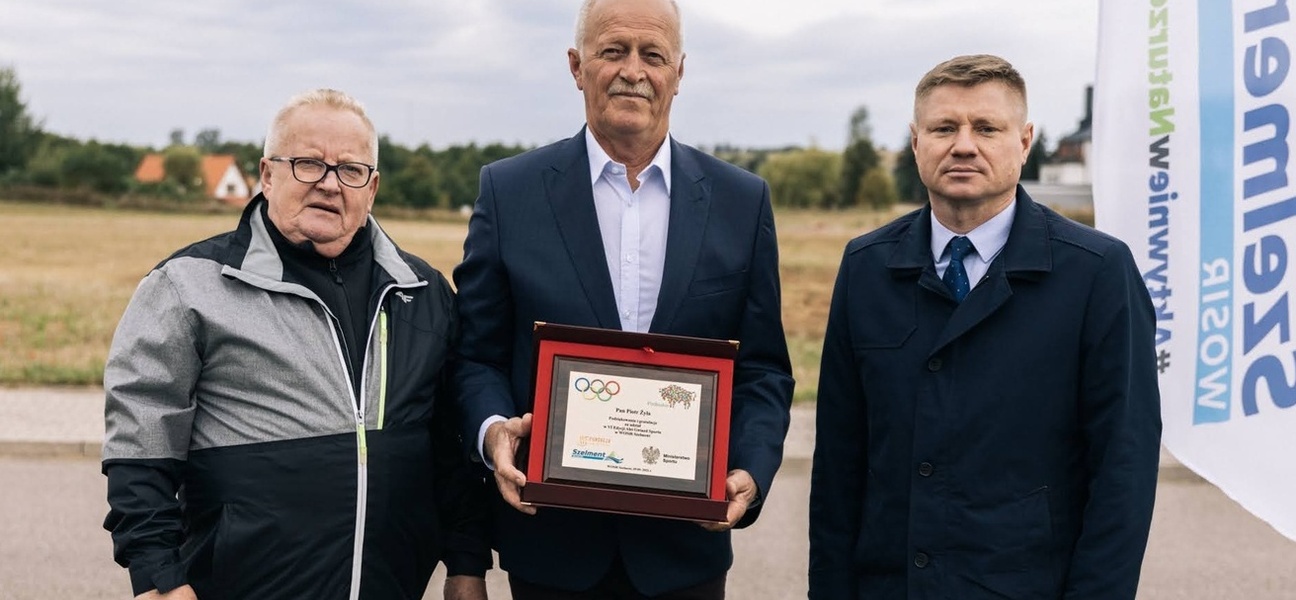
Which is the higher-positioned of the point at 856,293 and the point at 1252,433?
the point at 856,293

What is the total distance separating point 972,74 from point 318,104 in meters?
1.45

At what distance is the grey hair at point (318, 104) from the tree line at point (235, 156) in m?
15.1

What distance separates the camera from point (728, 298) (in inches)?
108

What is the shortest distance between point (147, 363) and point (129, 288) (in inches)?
596

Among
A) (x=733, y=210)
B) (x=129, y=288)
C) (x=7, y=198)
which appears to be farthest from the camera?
(x=7, y=198)

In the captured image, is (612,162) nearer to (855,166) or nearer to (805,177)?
(805,177)

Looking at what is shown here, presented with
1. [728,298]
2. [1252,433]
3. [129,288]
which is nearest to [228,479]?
[728,298]

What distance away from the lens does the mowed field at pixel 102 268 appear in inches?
475

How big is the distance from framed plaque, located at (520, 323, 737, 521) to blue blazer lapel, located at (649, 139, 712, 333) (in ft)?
0.65

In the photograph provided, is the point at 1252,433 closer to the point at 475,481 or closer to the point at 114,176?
the point at 475,481

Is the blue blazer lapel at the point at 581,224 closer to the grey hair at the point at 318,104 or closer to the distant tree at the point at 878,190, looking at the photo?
the grey hair at the point at 318,104

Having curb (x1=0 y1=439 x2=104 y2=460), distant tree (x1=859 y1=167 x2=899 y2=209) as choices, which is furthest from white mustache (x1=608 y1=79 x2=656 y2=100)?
distant tree (x1=859 y1=167 x2=899 y2=209)

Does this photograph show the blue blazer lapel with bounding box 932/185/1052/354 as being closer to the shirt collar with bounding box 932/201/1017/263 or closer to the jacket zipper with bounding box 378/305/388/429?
the shirt collar with bounding box 932/201/1017/263

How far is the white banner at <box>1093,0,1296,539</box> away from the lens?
4.04 meters
